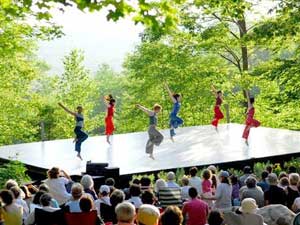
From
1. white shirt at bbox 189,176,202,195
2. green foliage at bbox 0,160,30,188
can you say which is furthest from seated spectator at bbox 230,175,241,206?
green foliage at bbox 0,160,30,188

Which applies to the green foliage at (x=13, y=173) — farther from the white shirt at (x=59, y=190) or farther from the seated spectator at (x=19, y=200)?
the seated spectator at (x=19, y=200)

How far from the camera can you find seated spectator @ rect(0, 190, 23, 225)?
8.97 meters

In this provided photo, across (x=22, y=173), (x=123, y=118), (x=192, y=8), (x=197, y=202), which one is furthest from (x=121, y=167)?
(x=123, y=118)

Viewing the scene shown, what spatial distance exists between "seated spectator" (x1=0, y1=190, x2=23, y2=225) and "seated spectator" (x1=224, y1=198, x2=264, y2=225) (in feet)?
9.12

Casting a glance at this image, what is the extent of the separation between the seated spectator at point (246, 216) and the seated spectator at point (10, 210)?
2780 millimetres

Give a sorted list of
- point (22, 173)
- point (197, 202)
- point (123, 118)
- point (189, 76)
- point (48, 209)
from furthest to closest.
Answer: point (123, 118)
point (189, 76)
point (22, 173)
point (197, 202)
point (48, 209)

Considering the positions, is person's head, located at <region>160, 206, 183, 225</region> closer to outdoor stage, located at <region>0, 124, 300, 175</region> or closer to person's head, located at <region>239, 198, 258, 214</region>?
person's head, located at <region>239, 198, 258, 214</region>

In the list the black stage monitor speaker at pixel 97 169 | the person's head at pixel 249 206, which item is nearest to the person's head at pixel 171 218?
the person's head at pixel 249 206

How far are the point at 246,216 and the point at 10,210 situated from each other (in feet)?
10.3

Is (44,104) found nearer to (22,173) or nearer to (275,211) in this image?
(22,173)

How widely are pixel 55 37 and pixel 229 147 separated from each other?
7.41 m

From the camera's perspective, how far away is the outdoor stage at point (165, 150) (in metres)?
18.2

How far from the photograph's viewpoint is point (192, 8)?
35.1 metres

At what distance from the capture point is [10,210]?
898 cm
